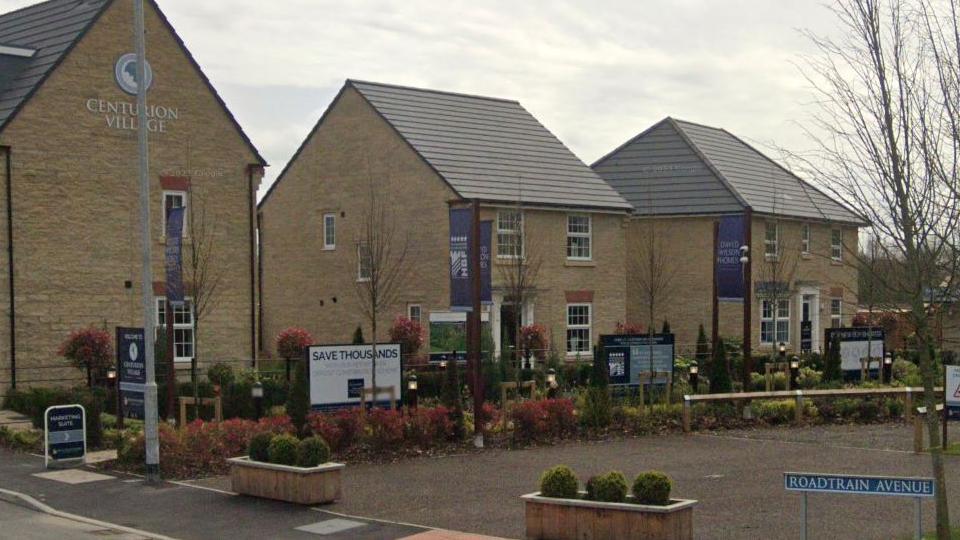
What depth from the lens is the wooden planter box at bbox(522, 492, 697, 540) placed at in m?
12.3

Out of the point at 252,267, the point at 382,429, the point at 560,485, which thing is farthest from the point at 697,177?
the point at 560,485

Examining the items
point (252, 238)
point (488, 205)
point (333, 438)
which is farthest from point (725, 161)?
point (333, 438)

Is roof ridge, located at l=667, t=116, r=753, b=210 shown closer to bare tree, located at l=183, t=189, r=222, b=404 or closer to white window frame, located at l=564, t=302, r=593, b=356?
white window frame, located at l=564, t=302, r=593, b=356

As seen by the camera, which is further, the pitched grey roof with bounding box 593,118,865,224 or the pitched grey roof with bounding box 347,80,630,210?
the pitched grey roof with bounding box 593,118,865,224

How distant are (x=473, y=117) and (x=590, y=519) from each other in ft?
96.5

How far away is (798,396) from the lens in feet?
80.6

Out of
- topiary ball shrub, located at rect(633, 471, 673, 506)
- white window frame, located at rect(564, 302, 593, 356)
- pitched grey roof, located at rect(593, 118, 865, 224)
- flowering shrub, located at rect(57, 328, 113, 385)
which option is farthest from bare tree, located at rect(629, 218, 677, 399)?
topiary ball shrub, located at rect(633, 471, 673, 506)

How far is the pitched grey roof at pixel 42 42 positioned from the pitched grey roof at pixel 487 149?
23.1ft

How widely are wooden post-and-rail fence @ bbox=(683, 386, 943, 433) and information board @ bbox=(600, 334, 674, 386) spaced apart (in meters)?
1.67

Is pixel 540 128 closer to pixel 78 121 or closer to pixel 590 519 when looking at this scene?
pixel 78 121

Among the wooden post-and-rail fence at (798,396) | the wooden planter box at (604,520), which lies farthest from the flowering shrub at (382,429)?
the wooden planter box at (604,520)

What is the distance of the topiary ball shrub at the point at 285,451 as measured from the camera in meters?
15.7

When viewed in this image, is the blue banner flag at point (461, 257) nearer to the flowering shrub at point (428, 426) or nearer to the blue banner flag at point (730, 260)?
the flowering shrub at point (428, 426)

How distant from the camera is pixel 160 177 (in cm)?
2984
